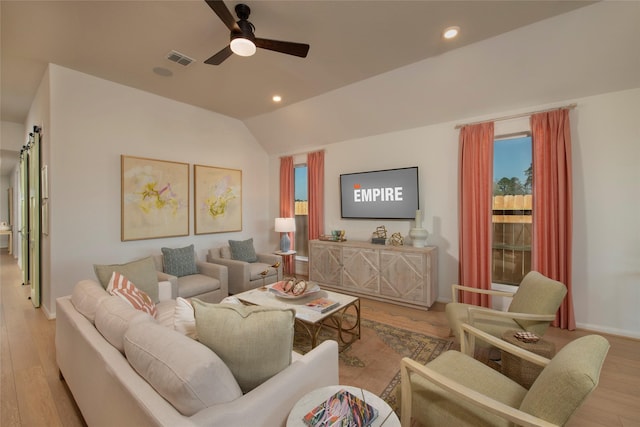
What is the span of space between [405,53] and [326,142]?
7.34ft

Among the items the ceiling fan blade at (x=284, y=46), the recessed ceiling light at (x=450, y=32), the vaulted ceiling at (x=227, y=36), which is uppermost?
the vaulted ceiling at (x=227, y=36)

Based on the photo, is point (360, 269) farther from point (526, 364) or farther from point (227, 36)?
point (227, 36)

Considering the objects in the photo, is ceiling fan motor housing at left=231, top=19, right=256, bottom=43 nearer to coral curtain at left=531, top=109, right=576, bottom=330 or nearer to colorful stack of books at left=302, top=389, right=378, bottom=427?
colorful stack of books at left=302, top=389, right=378, bottom=427

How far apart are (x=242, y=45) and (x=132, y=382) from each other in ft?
7.70

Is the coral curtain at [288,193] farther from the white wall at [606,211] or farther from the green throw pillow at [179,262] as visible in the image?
the white wall at [606,211]

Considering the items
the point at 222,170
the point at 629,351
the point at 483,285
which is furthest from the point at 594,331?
the point at 222,170

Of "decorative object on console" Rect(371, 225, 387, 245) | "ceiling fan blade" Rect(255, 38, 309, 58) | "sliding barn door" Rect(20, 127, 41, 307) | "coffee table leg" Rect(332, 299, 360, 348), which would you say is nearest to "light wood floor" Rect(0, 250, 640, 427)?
"sliding barn door" Rect(20, 127, 41, 307)

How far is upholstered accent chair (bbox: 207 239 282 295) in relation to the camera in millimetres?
4059

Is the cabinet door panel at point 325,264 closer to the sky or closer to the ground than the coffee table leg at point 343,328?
closer to the sky

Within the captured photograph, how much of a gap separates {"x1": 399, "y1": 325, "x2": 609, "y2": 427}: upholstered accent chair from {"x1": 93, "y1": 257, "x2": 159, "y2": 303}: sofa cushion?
7.90ft

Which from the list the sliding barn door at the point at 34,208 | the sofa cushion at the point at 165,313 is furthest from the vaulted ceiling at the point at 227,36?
the sofa cushion at the point at 165,313

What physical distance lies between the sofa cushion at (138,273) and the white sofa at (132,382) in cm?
50

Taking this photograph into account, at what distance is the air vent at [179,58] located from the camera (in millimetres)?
3034

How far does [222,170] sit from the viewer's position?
5.00 m
